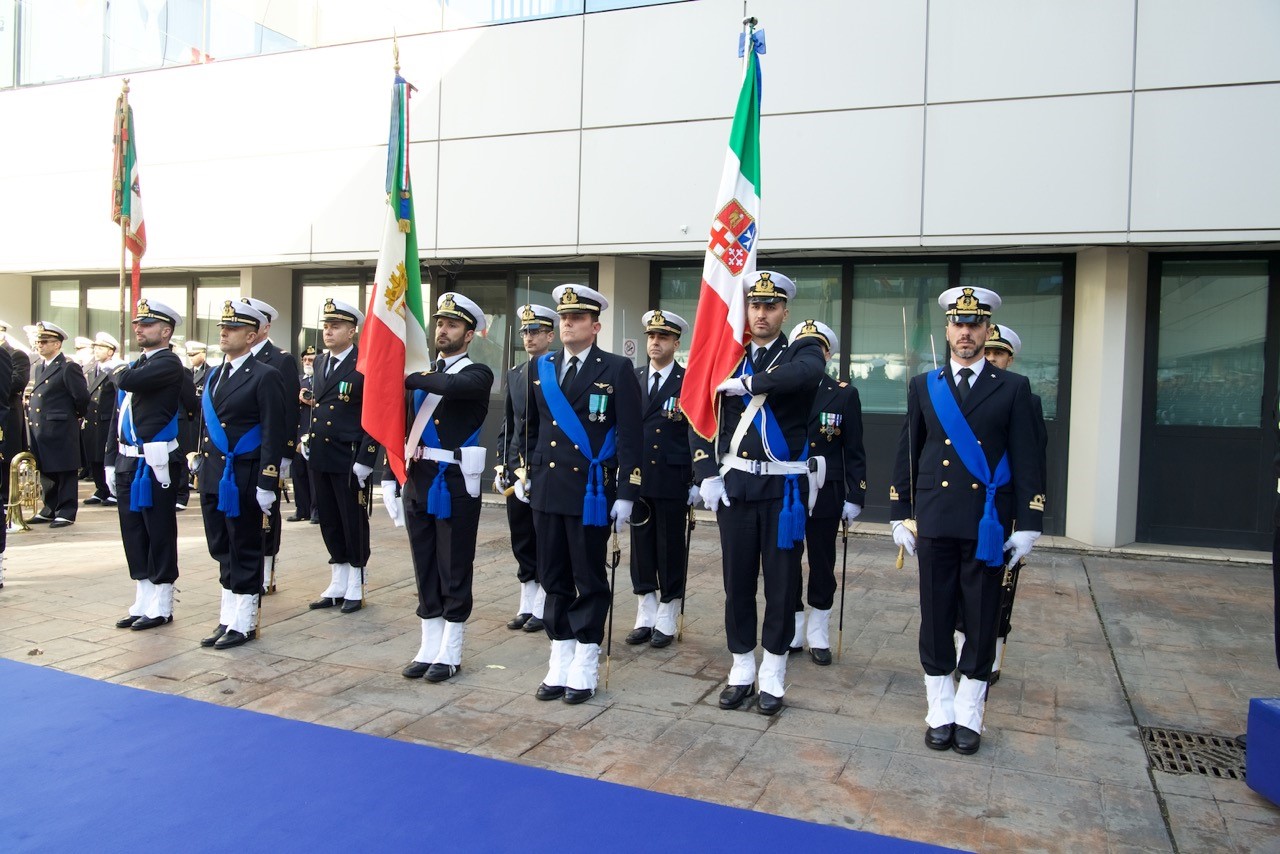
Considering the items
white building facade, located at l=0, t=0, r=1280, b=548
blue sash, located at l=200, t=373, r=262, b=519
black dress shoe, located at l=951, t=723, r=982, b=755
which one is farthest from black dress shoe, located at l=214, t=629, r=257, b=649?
white building facade, located at l=0, t=0, r=1280, b=548

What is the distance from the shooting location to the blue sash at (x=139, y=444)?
5.96 m

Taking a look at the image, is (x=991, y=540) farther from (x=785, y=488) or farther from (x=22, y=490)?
(x=22, y=490)

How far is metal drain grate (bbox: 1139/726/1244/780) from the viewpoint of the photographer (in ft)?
13.6

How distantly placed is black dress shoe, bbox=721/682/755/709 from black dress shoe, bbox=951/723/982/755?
3.38 feet

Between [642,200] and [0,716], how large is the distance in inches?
317

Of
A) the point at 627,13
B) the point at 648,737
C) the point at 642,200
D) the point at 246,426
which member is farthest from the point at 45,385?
the point at 648,737

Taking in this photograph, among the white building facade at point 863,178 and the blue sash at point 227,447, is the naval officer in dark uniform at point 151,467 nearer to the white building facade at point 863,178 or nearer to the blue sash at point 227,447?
the blue sash at point 227,447

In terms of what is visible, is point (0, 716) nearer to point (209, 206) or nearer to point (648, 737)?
point (648, 737)

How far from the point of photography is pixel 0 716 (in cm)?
442

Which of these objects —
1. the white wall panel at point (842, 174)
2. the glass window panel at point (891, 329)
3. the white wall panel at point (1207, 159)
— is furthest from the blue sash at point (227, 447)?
the white wall panel at point (1207, 159)

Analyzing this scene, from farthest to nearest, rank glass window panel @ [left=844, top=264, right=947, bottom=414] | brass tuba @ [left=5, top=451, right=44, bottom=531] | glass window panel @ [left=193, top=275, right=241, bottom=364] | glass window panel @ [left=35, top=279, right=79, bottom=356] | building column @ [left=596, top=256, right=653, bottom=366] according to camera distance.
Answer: glass window panel @ [left=35, top=279, right=79, bottom=356], glass window panel @ [left=193, top=275, right=241, bottom=364], building column @ [left=596, top=256, right=653, bottom=366], glass window panel @ [left=844, top=264, right=947, bottom=414], brass tuba @ [left=5, top=451, right=44, bottom=531]

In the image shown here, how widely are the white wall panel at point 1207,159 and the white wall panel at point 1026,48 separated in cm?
55

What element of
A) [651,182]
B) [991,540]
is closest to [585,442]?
[991,540]

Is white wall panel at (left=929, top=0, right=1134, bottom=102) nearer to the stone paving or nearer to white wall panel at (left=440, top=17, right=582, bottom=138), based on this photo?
white wall panel at (left=440, top=17, right=582, bottom=138)
